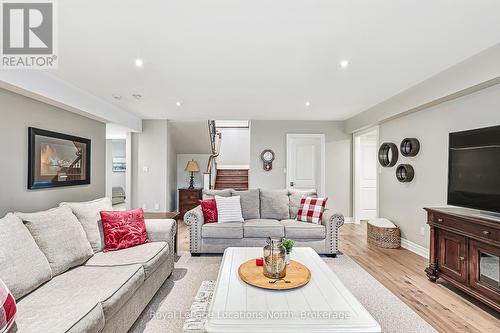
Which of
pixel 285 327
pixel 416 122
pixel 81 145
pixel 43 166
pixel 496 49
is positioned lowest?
pixel 285 327

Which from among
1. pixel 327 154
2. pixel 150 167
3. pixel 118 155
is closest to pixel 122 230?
pixel 150 167

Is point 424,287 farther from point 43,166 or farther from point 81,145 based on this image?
point 81,145

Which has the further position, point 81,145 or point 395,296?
point 81,145

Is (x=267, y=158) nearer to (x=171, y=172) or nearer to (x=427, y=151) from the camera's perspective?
(x=171, y=172)

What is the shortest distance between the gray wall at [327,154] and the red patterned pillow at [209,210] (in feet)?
6.89

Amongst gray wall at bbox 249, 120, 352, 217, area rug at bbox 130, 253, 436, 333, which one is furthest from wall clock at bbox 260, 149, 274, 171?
area rug at bbox 130, 253, 436, 333

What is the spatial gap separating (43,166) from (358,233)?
5.29m

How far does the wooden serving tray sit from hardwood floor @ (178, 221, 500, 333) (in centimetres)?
117

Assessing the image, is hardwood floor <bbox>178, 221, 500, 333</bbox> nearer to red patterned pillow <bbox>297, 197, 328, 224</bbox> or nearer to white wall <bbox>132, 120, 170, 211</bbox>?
red patterned pillow <bbox>297, 197, 328, 224</bbox>

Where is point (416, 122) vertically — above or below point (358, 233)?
above

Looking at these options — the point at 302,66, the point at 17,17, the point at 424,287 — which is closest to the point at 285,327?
the point at 424,287

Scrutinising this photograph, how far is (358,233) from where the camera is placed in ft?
17.5

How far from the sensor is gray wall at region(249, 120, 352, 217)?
622 cm

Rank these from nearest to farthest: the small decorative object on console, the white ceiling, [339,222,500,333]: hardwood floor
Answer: the white ceiling, the small decorative object on console, [339,222,500,333]: hardwood floor
